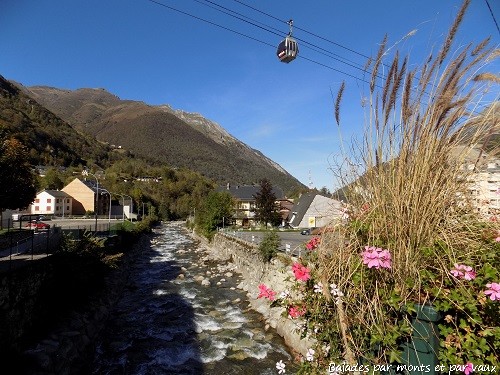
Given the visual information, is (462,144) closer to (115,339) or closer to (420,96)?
(420,96)

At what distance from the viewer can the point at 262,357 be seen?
26.3ft

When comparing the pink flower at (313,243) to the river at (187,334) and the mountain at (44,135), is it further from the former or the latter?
the mountain at (44,135)

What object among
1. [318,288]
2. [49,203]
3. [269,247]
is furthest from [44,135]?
[318,288]

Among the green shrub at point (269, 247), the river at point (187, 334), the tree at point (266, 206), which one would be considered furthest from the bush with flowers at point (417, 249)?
the tree at point (266, 206)

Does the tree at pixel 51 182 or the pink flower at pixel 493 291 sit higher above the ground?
the tree at pixel 51 182

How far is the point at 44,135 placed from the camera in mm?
100000

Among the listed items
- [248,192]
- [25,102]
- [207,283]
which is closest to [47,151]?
[25,102]

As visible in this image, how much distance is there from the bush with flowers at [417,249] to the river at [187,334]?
6265 millimetres

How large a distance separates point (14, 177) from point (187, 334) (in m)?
13.0

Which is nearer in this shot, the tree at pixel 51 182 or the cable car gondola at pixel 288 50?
the cable car gondola at pixel 288 50

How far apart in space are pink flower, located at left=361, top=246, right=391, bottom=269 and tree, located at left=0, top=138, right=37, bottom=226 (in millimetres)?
17599

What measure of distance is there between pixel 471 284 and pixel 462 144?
74 centimetres

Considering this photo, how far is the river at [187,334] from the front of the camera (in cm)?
769

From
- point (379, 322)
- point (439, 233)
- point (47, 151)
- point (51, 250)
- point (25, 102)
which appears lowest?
point (51, 250)
